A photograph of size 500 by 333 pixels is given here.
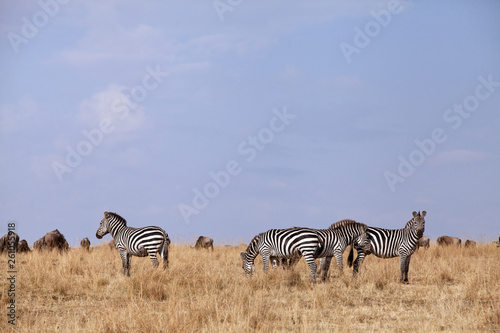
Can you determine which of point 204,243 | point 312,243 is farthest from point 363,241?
point 204,243

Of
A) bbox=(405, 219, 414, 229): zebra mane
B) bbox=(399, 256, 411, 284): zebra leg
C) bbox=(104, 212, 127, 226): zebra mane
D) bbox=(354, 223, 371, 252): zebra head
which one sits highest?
bbox=(104, 212, 127, 226): zebra mane

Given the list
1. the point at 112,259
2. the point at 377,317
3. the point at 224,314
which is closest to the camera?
the point at 224,314

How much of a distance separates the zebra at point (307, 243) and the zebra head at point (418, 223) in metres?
1.41

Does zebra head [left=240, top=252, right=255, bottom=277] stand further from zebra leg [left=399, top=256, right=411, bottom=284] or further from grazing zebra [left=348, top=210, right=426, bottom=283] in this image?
zebra leg [left=399, top=256, right=411, bottom=284]

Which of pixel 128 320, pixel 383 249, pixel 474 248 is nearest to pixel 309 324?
pixel 128 320

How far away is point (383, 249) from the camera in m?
15.2

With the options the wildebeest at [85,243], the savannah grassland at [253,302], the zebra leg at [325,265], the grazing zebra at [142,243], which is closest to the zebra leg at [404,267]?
the savannah grassland at [253,302]

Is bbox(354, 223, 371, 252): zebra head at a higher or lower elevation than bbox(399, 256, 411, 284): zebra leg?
higher

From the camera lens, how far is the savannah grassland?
327 inches

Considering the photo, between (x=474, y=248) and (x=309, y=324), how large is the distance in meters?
18.0

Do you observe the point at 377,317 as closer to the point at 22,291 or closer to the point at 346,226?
the point at 346,226

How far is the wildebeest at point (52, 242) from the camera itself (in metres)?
23.4

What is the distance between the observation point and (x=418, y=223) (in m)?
14.6

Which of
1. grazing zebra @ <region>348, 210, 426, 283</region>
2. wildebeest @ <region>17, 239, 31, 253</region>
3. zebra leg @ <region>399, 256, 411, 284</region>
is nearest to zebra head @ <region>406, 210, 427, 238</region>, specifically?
grazing zebra @ <region>348, 210, 426, 283</region>
